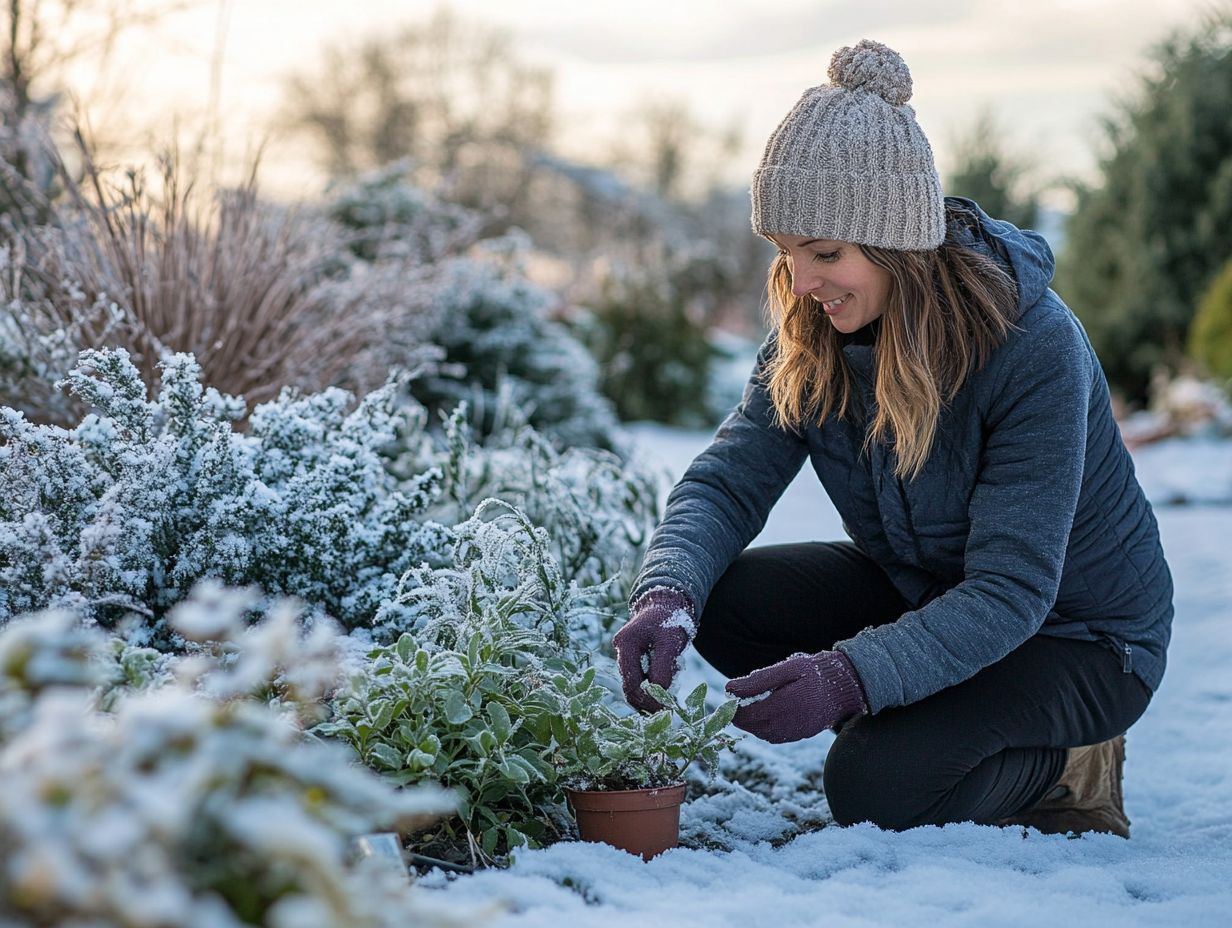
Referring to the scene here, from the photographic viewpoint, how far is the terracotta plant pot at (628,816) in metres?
1.85

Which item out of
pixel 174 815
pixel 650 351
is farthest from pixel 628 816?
pixel 650 351

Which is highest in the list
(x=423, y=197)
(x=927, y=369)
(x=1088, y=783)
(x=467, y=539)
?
(x=423, y=197)

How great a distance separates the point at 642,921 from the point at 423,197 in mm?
5312

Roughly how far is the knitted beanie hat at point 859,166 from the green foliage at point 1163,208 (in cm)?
885

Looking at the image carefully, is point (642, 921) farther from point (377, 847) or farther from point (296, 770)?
point (296, 770)

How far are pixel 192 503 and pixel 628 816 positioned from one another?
1053 mm

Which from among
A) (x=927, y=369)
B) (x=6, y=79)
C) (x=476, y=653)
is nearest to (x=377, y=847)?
(x=476, y=653)

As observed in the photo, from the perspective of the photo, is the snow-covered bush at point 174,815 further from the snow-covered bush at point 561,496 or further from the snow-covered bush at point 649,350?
the snow-covered bush at point 649,350

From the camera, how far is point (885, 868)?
6.25 ft

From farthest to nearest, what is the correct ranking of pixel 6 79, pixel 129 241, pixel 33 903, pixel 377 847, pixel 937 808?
pixel 6 79, pixel 129 241, pixel 937 808, pixel 377 847, pixel 33 903

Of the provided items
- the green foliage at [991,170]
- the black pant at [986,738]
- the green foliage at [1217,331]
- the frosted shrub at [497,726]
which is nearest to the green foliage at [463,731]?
the frosted shrub at [497,726]

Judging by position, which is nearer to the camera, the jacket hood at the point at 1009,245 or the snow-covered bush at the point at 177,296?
the jacket hood at the point at 1009,245

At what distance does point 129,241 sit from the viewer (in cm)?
303

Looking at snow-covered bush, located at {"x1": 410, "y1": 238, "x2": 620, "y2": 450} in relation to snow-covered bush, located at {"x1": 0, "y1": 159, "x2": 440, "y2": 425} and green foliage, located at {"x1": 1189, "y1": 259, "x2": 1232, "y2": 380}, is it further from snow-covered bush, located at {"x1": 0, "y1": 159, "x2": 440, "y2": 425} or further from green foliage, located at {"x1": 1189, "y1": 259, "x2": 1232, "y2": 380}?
green foliage, located at {"x1": 1189, "y1": 259, "x2": 1232, "y2": 380}
